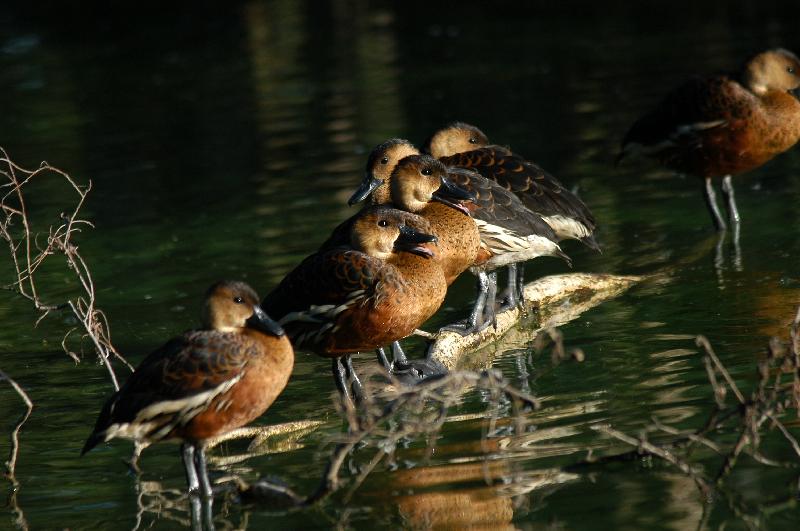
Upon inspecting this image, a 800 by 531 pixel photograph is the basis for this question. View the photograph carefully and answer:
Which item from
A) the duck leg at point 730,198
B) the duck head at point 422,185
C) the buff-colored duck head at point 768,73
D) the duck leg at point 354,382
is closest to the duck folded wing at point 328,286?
the duck leg at point 354,382

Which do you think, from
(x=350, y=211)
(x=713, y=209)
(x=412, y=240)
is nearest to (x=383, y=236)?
(x=412, y=240)

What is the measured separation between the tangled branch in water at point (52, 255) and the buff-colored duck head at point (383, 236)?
4.89 ft

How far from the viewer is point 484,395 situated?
767 centimetres

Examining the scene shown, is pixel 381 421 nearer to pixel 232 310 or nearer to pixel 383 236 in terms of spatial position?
pixel 232 310

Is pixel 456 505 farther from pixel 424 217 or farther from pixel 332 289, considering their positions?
pixel 424 217

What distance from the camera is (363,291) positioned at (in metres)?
7.50

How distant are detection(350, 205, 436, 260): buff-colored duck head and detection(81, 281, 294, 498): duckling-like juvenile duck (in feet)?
4.29

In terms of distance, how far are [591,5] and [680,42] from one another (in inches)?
193

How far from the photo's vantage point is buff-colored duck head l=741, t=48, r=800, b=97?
1132cm

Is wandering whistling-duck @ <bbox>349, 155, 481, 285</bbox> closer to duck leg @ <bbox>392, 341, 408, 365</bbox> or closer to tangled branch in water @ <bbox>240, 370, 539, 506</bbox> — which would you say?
duck leg @ <bbox>392, 341, 408, 365</bbox>

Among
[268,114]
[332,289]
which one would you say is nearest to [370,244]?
[332,289]

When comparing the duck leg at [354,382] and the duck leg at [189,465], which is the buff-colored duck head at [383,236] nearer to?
the duck leg at [354,382]

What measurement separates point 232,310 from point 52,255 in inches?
247

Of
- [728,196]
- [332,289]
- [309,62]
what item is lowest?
[309,62]
